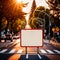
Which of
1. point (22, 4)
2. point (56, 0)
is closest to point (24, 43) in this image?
point (22, 4)

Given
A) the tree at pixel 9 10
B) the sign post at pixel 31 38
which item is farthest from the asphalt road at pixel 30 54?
the tree at pixel 9 10

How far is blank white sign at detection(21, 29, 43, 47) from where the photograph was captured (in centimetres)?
2120

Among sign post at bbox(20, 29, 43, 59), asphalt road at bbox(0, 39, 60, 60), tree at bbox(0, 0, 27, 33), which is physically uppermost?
tree at bbox(0, 0, 27, 33)

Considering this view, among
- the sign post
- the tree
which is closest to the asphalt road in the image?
the sign post

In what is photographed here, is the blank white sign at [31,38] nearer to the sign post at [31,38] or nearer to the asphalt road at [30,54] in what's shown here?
the sign post at [31,38]

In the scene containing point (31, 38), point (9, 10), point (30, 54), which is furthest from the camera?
point (9, 10)

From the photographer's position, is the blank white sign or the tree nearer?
the blank white sign

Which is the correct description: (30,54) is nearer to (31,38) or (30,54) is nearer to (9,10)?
(31,38)

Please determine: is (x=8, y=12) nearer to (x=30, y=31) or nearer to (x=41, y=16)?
(x=30, y=31)

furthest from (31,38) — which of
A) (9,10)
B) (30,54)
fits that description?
(9,10)

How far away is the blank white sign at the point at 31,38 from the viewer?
69.6ft

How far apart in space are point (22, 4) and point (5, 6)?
18588mm

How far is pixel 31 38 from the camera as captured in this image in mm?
21266

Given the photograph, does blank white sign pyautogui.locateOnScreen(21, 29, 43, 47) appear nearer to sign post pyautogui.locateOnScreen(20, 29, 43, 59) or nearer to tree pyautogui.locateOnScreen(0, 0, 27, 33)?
sign post pyautogui.locateOnScreen(20, 29, 43, 59)
